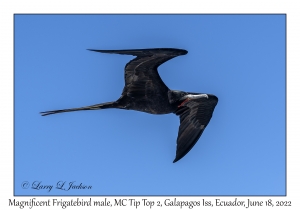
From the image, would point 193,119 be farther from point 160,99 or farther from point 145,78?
point 145,78

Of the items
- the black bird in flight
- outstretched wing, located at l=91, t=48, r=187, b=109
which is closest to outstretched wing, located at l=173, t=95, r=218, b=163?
the black bird in flight

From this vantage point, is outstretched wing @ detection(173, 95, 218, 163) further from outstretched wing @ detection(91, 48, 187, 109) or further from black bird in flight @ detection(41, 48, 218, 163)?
outstretched wing @ detection(91, 48, 187, 109)

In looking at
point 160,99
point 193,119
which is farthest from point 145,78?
point 193,119

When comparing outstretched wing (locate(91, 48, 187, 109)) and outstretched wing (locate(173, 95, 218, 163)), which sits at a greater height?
outstretched wing (locate(91, 48, 187, 109))

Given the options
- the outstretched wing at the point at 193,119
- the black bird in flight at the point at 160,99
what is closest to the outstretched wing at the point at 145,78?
the black bird in flight at the point at 160,99

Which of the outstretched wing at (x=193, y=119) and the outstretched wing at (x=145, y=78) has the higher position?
the outstretched wing at (x=145, y=78)

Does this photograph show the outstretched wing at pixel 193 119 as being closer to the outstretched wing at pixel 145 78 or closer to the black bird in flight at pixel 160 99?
the black bird in flight at pixel 160 99
